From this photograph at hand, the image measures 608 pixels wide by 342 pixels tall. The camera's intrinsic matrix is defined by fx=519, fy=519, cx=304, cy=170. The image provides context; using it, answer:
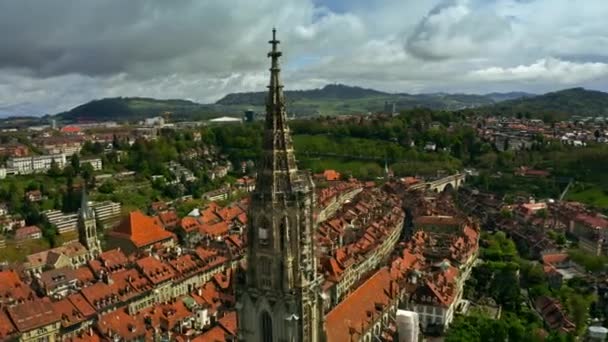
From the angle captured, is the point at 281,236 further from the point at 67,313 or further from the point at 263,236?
the point at 67,313

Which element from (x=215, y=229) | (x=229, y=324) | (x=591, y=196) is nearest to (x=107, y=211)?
(x=215, y=229)

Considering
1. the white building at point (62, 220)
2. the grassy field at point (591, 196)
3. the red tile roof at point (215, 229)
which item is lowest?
the white building at point (62, 220)

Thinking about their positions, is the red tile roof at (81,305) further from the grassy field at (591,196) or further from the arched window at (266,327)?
the grassy field at (591,196)

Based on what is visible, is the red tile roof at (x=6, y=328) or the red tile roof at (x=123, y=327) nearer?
the red tile roof at (x=123, y=327)

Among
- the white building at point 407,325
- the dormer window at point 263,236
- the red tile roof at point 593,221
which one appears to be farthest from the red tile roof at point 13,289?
the red tile roof at point 593,221

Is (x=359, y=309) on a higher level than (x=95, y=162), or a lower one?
lower

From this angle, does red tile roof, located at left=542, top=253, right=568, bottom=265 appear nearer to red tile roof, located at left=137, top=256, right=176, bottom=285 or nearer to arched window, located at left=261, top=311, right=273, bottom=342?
red tile roof, located at left=137, top=256, right=176, bottom=285

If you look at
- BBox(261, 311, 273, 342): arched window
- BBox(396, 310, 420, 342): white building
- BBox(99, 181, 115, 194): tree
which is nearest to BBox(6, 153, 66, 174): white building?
BBox(99, 181, 115, 194): tree

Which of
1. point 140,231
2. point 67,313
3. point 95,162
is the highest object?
point 95,162
